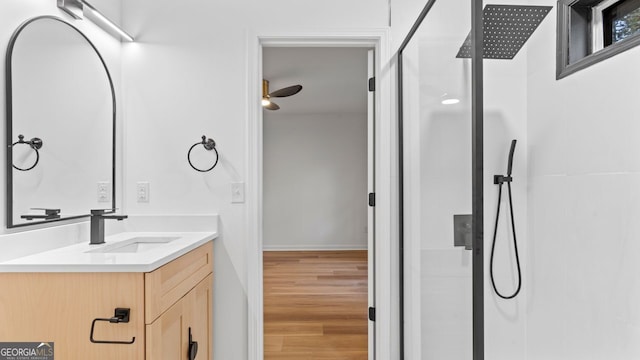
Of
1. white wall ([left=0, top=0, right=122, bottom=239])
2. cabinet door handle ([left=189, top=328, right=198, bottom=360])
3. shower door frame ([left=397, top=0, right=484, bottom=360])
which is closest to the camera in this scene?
shower door frame ([left=397, top=0, right=484, bottom=360])

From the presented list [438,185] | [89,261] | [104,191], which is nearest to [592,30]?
[438,185]

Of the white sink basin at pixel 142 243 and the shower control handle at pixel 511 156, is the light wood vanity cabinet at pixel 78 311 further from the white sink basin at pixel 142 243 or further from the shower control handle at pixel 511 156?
the shower control handle at pixel 511 156

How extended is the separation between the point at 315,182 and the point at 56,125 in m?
4.65

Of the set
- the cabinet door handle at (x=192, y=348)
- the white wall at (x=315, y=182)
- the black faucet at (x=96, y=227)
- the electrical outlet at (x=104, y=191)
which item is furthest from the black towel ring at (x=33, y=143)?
the white wall at (x=315, y=182)

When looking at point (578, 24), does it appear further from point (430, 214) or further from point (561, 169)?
point (430, 214)

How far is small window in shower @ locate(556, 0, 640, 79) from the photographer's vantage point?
4.42 feet

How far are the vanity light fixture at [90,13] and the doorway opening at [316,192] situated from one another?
158 cm

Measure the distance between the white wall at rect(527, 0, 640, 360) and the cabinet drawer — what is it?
5.64 feet

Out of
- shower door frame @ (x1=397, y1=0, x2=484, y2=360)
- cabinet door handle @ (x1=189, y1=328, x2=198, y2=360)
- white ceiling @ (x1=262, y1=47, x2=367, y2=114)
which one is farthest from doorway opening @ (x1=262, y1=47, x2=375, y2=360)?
shower door frame @ (x1=397, y1=0, x2=484, y2=360)

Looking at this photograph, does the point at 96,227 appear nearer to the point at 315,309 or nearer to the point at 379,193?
the point at 379,193

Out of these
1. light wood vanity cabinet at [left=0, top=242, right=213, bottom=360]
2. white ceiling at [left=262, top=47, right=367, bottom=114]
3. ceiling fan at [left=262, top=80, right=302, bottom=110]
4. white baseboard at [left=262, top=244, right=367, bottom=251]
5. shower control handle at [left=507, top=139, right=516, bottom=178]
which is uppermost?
white ceiling at [left=262, top=47, right=367, bottom=114]

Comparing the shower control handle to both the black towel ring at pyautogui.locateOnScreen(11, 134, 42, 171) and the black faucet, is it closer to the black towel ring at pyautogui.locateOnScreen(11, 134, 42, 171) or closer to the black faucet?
the black faucet

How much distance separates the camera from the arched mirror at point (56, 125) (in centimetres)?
144

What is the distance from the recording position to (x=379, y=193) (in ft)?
6.91
